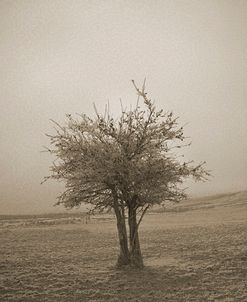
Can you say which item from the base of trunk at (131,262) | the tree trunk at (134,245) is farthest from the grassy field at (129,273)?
the tree trunk at (134,245)

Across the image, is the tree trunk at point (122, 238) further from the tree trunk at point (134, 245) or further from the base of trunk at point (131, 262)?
the tree trunk at point (134, 245)

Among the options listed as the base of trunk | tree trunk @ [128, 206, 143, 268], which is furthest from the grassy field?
tree trunk @ [128, 206, 143, 268]

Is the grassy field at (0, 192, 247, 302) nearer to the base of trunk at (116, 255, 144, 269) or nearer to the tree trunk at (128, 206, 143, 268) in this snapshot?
the base of trunk at (116, 255, 144, 269)

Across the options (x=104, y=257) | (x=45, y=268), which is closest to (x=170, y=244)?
(x=104, y=257)

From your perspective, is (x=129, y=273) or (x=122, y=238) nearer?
(x=129, y=273)

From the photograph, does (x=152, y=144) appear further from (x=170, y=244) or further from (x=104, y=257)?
(x=170, y=244)

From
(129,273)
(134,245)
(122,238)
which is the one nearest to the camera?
(129,273)

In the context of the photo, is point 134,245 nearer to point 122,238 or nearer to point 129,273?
point 122,238

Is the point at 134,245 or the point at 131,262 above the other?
the point at 134,245

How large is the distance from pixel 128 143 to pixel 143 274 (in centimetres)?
679

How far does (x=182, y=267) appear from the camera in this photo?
19.1 m

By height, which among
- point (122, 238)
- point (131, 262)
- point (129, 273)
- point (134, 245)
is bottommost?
point (129, 273)

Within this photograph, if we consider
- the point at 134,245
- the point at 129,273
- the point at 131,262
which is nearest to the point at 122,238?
the point at 134,245

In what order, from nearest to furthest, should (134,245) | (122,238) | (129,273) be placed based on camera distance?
1. (129,273)
2. (122,238)
3. (134,245)
